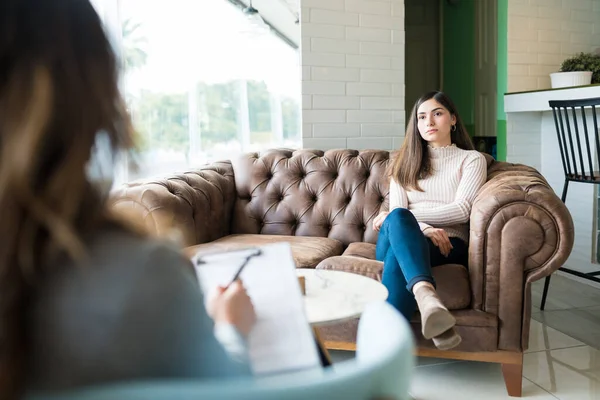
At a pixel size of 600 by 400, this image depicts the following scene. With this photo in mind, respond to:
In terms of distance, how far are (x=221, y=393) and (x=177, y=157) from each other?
476 cm

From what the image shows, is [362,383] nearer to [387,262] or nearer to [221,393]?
[221,393]

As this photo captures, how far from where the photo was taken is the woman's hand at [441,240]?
2.26 meters

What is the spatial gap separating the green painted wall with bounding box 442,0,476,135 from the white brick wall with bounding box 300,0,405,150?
156 cm

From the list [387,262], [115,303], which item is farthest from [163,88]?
[115,303]

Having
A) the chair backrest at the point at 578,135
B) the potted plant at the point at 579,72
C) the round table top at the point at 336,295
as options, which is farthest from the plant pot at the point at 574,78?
→ the round table top at the point at 336,295

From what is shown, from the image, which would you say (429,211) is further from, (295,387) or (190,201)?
(295,387)

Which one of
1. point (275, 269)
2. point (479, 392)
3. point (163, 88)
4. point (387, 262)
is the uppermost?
point (163, 88)

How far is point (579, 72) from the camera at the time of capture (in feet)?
12.1

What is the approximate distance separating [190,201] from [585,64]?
2788 millimetres

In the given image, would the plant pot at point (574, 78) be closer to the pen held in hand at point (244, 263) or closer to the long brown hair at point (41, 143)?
the pen held in hand at point (244, 263)

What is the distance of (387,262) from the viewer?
2.18 meters

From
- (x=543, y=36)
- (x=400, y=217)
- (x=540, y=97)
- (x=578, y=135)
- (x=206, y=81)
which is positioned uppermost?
(x=543, y=36)

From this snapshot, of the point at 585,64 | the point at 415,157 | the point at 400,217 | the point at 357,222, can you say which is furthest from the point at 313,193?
the point at 585,64

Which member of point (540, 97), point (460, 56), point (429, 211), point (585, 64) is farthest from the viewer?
point (460, 56)
